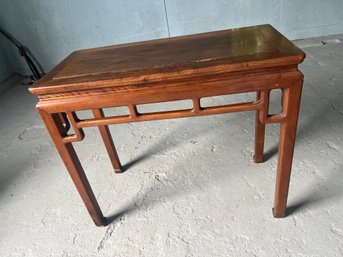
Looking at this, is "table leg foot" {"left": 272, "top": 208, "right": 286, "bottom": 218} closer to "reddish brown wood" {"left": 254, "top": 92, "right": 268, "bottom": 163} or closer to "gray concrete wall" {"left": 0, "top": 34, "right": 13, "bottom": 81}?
"reddish brown wood" {"left": 254, "top": 92, "right": 268, "bottom": 163}

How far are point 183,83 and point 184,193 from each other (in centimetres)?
67

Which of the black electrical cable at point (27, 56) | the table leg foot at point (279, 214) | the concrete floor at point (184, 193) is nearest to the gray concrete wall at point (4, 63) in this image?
the black electrical cable at point (27, 56)

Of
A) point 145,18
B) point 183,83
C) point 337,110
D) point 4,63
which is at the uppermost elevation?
point 183,83

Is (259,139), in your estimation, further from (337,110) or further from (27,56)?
(27,56)

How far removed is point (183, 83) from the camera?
2.60 ft

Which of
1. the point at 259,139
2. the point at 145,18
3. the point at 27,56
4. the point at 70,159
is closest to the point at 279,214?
the point at 259,139

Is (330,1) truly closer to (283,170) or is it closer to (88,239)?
(283,170)

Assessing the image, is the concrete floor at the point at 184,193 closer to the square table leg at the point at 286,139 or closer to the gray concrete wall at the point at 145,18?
the square table leg at the point at 286,139

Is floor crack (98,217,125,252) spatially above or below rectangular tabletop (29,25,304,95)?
below

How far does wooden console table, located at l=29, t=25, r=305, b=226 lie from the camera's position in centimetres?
76

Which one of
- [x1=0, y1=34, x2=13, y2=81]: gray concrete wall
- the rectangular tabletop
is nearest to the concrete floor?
the rectangular tabletop

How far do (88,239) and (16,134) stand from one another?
52.2 inches

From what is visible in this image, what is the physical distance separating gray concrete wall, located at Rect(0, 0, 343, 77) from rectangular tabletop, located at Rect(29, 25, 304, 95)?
→ 1928mm

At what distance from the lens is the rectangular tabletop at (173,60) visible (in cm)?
76
